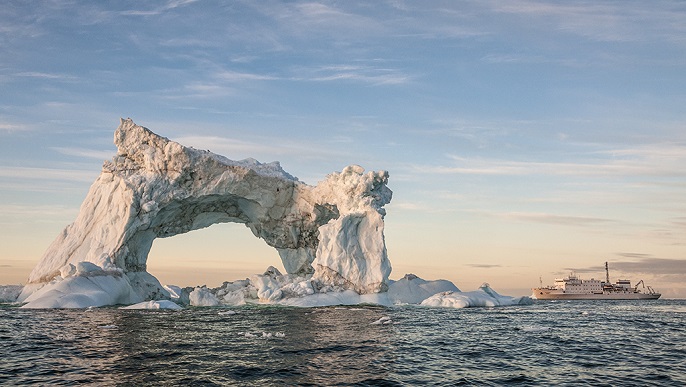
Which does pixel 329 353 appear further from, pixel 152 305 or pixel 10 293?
pixel 10 293

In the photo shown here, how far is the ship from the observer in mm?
103375

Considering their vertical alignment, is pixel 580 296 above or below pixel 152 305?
below

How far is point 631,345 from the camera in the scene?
21.0m

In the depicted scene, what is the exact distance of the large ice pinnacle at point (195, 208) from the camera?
41.9 meters

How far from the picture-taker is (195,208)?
48.7 m

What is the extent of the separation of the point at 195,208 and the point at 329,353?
33419mm

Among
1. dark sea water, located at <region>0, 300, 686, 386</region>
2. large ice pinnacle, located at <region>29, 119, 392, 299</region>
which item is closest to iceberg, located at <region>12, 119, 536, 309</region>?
large ice pinnacle, located at <region>29, 119, 392, 299</region>

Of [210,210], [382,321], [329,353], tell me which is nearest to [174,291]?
[210,210]

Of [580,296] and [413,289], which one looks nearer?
[413,289]

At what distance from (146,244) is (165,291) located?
4.20m

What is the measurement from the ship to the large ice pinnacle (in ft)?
227

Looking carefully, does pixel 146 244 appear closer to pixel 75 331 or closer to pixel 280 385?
pixel 75 331

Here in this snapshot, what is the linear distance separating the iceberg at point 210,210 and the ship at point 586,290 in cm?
6028

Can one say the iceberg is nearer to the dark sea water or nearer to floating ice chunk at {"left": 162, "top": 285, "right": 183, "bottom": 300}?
floating ice chunk at {"left": 162, "top": 285, "right": 183, "bottom": 300}
